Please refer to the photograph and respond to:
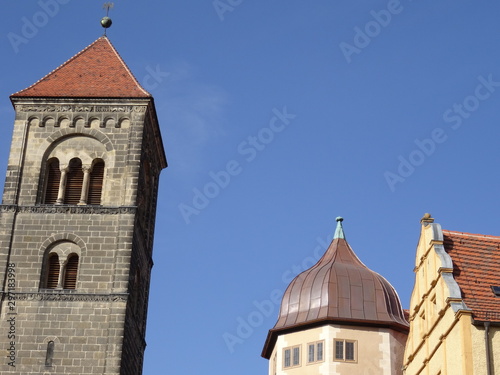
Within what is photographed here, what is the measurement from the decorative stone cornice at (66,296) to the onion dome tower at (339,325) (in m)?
6.71

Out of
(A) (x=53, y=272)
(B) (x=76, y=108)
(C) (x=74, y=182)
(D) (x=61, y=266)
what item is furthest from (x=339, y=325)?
(B) (x=76, y=108)

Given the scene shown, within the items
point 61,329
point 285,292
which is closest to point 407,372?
point 285,292

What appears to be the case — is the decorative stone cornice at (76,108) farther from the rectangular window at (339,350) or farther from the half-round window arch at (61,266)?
the rectangular window at (339,350)

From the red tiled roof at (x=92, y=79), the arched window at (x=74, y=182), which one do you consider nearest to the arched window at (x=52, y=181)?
the arched window at (x=74, y=182)

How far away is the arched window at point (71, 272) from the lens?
41750 millimetres

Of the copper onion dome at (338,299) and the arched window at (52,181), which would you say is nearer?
the copper onion dome at (338,299)

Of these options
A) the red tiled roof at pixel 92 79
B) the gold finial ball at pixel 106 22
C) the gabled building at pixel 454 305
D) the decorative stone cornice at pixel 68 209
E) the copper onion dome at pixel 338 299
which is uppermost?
the gold finial ball at pixel 106 22

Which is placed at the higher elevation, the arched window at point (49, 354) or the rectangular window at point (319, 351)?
the rectangular window at point (319, 351)

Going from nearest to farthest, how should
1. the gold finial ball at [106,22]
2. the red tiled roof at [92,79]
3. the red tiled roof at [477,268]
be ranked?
the red tiled roof at [477,268] < the red tiled roof at [92,79] < the gold finial ball at [106,22]

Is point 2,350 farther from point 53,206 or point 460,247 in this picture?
point 460,247

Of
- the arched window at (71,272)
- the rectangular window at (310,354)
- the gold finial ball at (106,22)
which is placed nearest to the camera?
the arched window at (71,272)

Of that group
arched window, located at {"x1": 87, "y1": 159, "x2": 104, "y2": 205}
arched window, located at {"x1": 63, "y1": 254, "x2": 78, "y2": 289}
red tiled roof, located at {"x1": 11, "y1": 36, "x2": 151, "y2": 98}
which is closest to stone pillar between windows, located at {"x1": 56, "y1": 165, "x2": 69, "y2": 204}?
arched window, located at {"x1": 87, "y1": 159, "x2": 104, "y2": 205}

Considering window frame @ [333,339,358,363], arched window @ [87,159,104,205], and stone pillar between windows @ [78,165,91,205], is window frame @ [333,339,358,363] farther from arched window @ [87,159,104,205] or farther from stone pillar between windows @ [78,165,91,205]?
stone pillar between windows @ [78,165,91,205]

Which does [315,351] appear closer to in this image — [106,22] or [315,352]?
[315,352]
